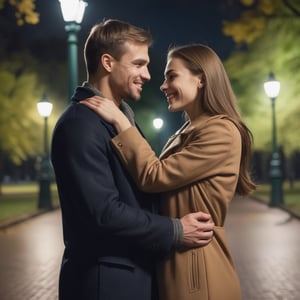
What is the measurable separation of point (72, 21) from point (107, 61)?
8.22 m

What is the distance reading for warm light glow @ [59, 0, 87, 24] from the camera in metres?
10.1

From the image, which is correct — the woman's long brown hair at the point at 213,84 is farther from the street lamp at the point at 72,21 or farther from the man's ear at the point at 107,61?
the street lamp at the point at 72,21

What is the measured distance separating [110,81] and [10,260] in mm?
7915

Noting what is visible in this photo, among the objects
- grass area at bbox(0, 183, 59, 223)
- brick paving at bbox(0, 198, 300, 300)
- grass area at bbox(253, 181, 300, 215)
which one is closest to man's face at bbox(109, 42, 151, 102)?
brick paving at bbox(0, 198, 300, 300)

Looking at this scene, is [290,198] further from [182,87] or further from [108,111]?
[108,111]

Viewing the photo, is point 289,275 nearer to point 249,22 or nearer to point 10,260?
point 10,260

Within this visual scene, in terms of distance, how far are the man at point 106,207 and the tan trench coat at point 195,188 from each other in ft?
0.20

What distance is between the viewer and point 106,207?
244 centimetres

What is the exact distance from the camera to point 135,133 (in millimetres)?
2713

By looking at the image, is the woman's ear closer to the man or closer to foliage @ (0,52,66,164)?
the man

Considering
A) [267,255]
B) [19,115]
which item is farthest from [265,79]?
[267,255]

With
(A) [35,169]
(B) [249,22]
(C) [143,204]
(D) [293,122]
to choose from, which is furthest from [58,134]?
(A) [35,169]

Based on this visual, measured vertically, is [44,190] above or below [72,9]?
below

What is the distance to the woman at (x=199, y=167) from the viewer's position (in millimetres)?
2648
